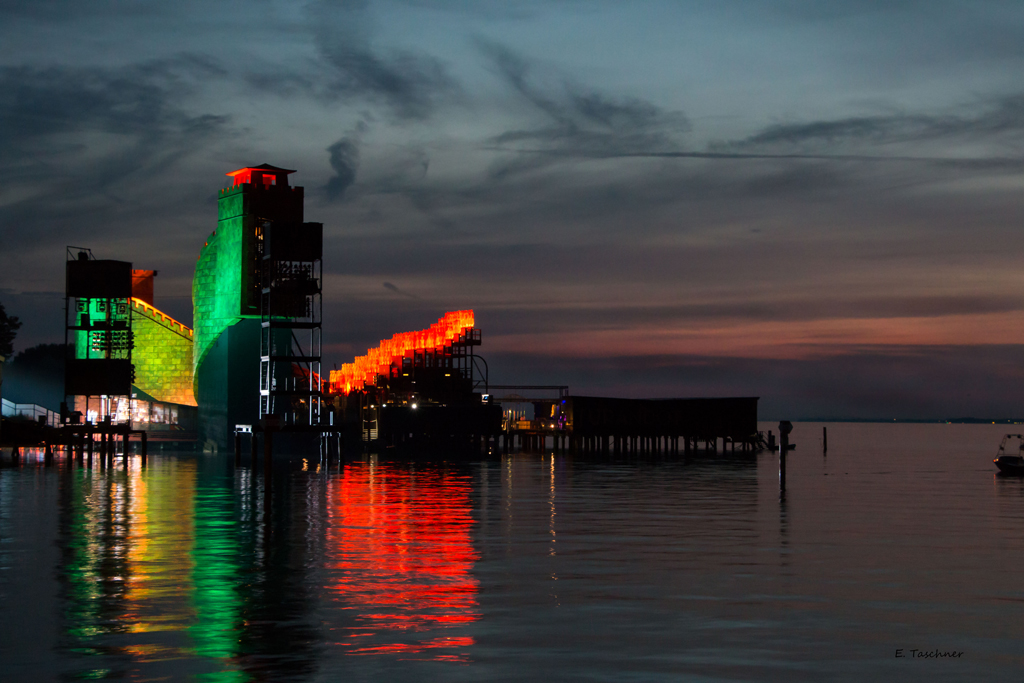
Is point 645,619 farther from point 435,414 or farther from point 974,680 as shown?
point 435,414

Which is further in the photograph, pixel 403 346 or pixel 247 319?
pixel 403 346

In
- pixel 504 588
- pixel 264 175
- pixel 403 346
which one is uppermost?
pixel 264 175

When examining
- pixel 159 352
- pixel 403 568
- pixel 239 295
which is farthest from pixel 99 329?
pixel 403 568

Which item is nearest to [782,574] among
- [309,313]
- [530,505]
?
[530,505]

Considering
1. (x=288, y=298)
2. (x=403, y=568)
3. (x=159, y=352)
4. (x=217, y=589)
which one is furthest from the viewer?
(x=159, y=352)

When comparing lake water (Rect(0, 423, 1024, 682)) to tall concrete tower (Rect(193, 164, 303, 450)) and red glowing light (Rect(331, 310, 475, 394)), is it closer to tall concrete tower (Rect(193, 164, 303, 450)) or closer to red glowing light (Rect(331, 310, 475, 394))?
tall concrete tower (Rect(193, 164, 303, 450))

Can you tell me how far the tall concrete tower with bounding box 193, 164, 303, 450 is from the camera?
308 feet

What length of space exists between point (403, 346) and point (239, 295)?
16.5 meters

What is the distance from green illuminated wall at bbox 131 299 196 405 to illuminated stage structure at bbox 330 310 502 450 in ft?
66.9

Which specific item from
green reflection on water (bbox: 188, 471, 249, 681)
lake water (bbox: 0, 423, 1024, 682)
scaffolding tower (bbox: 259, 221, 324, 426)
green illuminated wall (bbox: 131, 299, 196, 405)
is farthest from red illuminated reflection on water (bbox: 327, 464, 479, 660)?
green illuminated wall (bbox: 131, 299, 196, 405)

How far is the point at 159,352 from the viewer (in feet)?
377

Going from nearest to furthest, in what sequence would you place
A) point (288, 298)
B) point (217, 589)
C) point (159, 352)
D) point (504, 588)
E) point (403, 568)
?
1. point (217, 589)
2. point (504, 588)
3. point (403, 568)
4. point (288, 298)
5. point (159, 352)

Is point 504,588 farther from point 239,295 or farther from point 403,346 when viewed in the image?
point 403,346

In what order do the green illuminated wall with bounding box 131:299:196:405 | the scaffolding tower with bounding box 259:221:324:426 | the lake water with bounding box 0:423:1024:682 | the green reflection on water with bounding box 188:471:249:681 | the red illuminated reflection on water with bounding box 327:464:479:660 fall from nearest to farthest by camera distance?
the lake water with bounding box 0:423:1024:682 < the green reflection on water with bounding box 188:471:249:681 < the red illuminated reflection on water with bounding box 327:464:479:660 < the scaffolding tower with bounding box 259:221:324:426 < the green illuminated wall with bounding box 131:299:196:405
